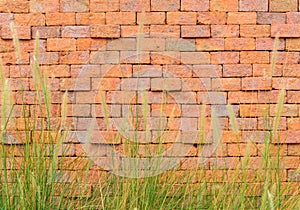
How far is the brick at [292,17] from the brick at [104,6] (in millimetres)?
1053

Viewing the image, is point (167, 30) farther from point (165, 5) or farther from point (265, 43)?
point (265, 43)

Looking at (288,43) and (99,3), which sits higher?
(99,3)

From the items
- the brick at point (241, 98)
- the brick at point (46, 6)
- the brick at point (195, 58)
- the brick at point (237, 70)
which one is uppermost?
the brick at point (46, 6)

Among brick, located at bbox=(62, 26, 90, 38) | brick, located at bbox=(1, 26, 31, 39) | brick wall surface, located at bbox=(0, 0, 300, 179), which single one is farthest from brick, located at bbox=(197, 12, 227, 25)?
brick, located at bbox=(1, 26, 31, 39)

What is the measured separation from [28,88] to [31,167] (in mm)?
1081

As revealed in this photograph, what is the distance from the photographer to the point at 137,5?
3.62 metres

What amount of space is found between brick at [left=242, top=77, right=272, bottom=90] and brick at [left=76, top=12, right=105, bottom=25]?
954mm

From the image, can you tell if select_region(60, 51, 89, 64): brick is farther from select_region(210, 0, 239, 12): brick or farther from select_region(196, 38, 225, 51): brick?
select_region(210, 0, 239, 12): brick

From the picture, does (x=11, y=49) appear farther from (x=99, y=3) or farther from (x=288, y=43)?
(x=288, y=43)

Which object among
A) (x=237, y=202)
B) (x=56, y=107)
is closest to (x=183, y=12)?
(x=56, y=107)

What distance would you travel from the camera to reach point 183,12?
3631 mm

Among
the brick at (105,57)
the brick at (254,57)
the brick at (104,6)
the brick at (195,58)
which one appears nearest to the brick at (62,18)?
the brick at (104,6)

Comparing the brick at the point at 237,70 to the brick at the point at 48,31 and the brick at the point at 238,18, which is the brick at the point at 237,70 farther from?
the brick at the point at 48,31

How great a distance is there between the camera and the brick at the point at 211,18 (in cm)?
363
